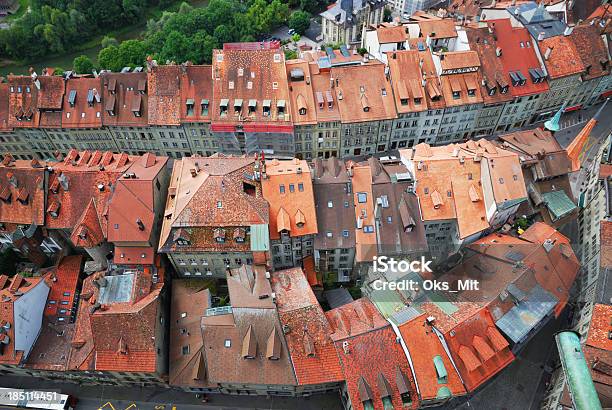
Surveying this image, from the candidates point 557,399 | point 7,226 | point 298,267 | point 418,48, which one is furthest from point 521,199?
point 7,226

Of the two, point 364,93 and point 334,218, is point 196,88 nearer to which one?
point 364,93

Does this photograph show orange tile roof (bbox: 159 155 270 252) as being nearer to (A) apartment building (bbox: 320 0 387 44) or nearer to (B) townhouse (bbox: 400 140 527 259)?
(B) townhouse (bbox: 400 140 527 259)

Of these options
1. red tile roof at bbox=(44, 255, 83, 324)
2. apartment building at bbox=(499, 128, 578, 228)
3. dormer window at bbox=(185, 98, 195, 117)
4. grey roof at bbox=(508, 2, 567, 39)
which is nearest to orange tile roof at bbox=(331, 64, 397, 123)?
apartment building at bbox=(499, 128, 578, 228)

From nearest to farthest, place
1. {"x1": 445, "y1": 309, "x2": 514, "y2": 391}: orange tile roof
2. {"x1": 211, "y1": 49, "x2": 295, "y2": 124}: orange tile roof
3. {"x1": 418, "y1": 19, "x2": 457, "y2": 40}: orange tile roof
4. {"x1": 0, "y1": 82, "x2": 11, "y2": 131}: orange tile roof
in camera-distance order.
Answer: {"x1": 445, "y1": 309, "x2": 514, "y2": 391}: orange tile roof → {"x1": 211, "y1": 49, "x2": 295, "y2": 124}: orange tile roof → {"x1": 0, "y1": 82, "x2": 11, "y2": 131}: orange tile roof → {"x1": 418, "y1": 19, "x2": 457, "y2": 40}: orange tile roof

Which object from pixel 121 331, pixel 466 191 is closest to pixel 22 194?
pixel 121 331

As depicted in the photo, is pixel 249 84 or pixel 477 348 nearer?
pixel 477 348

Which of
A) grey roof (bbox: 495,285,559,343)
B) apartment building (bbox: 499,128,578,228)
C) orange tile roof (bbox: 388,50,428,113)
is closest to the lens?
grey roof (bbox: 495,285,559,343)

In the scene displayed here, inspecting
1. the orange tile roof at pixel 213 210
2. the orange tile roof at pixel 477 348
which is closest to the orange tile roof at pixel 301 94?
the orange tile roof at pixel 213 210
